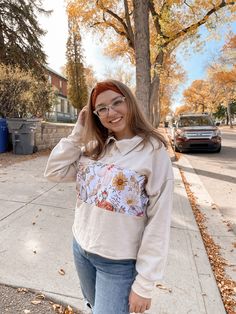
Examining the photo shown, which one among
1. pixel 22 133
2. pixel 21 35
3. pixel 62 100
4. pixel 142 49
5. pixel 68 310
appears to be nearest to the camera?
pixel 68 310

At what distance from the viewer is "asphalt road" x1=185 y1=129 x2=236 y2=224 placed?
5697mm

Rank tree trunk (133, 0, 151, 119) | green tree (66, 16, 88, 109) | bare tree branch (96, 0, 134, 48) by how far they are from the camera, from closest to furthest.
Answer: tree trunk (133, 0, 151, 119), bare tree branch (96, 0, 134, 48), green tree (66, 16, 88, 109)

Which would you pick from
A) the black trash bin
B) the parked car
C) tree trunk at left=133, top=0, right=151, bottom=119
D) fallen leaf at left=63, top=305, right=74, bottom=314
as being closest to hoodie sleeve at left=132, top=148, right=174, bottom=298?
fallen leaf at left=63, top=305, right=74, bottom=314

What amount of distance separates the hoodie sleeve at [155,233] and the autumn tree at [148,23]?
26.0 ft

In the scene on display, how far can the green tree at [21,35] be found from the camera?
19.4 m

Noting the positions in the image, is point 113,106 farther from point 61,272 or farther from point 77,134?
point 61,272

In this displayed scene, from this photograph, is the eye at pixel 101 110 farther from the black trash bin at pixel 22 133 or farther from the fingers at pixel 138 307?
the black trash bin at pixel 22 133

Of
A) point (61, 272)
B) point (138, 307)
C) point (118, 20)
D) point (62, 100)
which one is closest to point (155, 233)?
point (138, 307)

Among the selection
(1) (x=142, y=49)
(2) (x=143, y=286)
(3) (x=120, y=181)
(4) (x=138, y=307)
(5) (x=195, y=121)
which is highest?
(1) (x=142, y=49)

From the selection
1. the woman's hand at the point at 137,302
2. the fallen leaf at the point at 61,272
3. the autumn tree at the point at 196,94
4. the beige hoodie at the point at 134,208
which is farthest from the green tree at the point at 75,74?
the woman's hand at the point at 137,302

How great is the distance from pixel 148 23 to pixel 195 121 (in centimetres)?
664

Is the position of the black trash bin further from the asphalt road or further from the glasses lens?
the glasses lens

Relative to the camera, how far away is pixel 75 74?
38938 millimetres

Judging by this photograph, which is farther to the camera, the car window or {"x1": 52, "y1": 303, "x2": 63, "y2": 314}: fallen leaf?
the car window
